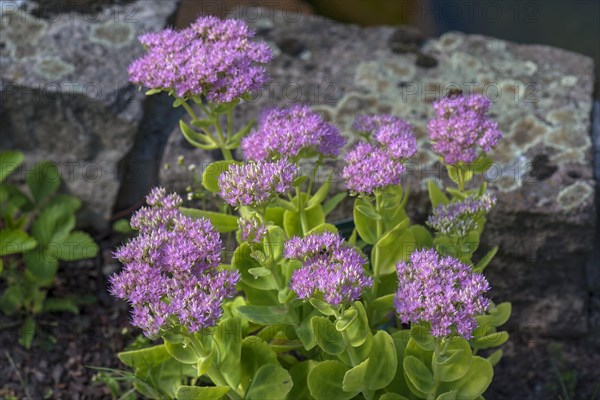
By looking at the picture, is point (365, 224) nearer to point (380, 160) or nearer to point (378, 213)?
point (378, 213)

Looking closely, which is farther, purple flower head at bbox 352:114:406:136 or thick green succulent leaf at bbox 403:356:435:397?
purple flower head at bbox 352:114:406:136

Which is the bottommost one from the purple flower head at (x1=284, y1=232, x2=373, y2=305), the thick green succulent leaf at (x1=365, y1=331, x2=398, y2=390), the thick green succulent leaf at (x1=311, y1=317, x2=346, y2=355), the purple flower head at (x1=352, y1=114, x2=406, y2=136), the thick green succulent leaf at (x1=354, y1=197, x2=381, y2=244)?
the thick green succulent leaf at (x1=365, y1=331, x2=398, y2=390)

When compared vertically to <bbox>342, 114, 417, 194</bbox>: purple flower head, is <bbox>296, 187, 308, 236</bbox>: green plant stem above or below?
below

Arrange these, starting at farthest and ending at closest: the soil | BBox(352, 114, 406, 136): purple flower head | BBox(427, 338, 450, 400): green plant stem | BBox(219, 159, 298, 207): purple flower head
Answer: the soil
BBox(352, 114, 406, 136): purple flower head
BBox(427, 338, 450, 400): green plant stem
BBox(219, 159, 298, 207): purple flower head

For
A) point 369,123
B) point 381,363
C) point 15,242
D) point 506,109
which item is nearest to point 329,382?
point 381,363

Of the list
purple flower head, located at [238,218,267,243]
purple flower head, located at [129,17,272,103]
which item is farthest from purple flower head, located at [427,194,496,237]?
purple flower head, located at [129,17,272,103]

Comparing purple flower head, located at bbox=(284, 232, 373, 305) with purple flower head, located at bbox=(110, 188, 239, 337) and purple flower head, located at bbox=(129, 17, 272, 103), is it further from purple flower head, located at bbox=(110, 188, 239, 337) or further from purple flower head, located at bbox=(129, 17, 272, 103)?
purple flower head, located at bbox=(129, 17, 272, 103)

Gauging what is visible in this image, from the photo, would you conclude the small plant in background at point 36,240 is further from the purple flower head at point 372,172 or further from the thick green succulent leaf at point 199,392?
the purple flower head at point 372,172

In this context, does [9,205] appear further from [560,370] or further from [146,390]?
[560,370]
